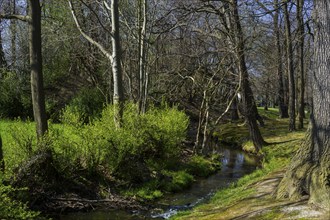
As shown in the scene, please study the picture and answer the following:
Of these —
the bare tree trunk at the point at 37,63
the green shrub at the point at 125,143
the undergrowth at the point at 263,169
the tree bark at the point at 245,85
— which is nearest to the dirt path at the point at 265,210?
the undergrowth at the point at 263,169

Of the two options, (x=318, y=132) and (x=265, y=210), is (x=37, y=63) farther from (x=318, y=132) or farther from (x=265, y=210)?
(x=318, y=132)

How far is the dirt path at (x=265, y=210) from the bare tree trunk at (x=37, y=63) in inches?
173

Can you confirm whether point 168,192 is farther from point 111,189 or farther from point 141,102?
point 141,102

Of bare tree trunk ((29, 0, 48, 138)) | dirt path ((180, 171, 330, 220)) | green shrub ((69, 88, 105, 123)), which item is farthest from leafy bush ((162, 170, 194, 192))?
green shrub ((69, 88, 105, 123))

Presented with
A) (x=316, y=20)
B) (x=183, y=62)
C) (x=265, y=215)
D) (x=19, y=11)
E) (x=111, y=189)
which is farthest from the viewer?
(x=19, y=11)

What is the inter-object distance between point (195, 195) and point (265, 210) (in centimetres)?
501

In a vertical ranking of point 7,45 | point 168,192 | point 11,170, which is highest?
point 7,45

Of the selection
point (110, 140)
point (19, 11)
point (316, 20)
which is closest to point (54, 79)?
point (19, 11)

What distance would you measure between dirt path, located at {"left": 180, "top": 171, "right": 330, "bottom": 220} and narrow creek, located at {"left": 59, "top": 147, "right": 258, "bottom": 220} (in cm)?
164

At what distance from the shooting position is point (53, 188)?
361 inches

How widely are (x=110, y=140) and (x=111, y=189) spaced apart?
4.59 ft

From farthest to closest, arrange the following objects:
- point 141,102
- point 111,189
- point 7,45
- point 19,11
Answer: point 7,45 → point 19,11 → point 141,102 → point 111,189

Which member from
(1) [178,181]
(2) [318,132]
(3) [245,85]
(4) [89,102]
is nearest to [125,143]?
(1) [178,181]

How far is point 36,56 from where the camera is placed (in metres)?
8.80
